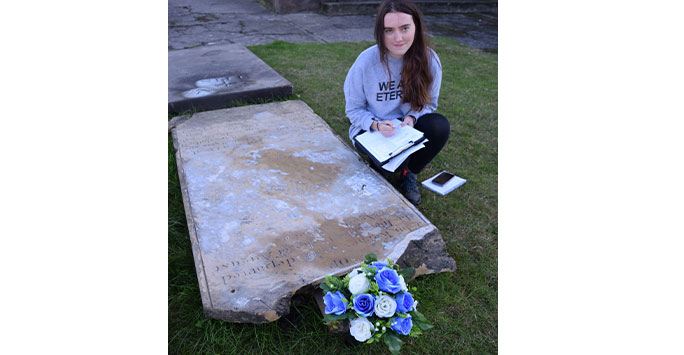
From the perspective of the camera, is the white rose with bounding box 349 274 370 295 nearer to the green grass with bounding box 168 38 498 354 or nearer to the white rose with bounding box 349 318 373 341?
the white rose with bounding box 349 318 373 341

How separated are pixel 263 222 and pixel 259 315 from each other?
1.78ft

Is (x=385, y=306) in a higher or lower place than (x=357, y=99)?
lower

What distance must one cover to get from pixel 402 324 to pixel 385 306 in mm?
83

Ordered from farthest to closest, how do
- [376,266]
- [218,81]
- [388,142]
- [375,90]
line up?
[218,81] → [375,90] → [388,142] → [376,266]

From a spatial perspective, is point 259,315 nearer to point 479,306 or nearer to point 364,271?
point 364,271

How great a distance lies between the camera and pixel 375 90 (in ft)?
8.10

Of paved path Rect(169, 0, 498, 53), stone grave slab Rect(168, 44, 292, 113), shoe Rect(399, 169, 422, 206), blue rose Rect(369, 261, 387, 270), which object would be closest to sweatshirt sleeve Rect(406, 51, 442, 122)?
shoe Rect(399, 169, 422, 206)

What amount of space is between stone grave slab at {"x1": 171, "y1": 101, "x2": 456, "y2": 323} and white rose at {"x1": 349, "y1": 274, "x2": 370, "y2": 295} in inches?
15.9

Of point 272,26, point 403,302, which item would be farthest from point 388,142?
point 272,26

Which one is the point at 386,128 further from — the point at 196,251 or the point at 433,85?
the point at 196,251

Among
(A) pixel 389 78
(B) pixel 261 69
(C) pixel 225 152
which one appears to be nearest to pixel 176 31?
(B) pixel 261 69

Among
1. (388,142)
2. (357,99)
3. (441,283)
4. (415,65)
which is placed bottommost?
(441,283)

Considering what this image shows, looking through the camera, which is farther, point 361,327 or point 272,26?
point 272,26

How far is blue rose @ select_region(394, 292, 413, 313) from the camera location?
1.26 m
